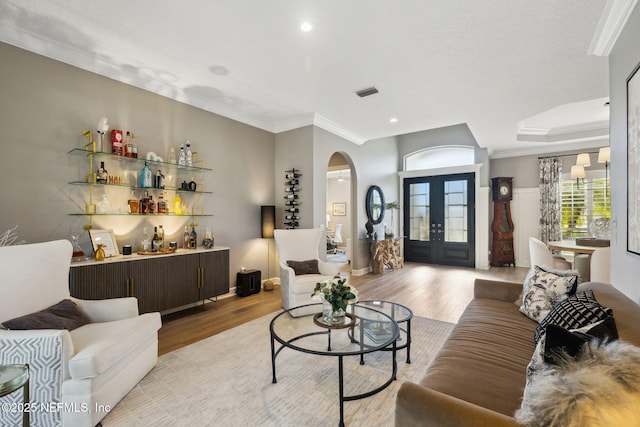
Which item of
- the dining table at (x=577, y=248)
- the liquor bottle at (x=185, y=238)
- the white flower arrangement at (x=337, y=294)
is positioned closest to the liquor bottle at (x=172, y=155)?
the liquor bottle at (x=185, y=238)

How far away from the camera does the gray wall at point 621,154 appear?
1.93 meters

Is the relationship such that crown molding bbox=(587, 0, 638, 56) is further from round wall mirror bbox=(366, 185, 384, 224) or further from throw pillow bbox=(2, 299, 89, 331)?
throw pillow bbox=(2, 299, 89, 331)

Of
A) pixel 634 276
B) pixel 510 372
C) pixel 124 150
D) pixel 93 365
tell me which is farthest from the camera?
pixel 124 150

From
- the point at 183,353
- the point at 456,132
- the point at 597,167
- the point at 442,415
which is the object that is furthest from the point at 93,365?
the point at 597,167

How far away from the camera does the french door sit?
696 cm

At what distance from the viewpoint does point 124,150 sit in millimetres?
3309

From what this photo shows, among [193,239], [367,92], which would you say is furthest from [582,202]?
[193,239]

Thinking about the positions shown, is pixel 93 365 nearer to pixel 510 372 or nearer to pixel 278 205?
pixel 510 372

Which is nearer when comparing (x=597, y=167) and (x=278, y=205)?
(x=278, y=205)

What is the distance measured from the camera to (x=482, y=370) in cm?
148

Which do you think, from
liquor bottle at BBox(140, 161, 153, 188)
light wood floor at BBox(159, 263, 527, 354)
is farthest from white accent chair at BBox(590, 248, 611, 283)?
liquor bottle at BBox(140, 161, 153, 188)

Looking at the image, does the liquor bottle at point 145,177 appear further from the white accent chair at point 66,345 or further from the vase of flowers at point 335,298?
the vase of flowers at point 335,298

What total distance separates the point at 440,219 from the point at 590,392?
6.96 m

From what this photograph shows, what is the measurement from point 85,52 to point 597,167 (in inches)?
349
